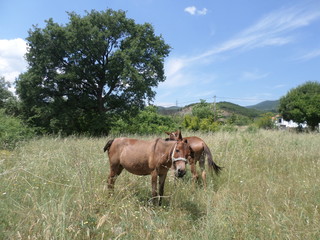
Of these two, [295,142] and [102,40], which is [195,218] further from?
[102,40]

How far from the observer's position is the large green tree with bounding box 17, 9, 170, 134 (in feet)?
56.1

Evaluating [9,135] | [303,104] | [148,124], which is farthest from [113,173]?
[303,104]

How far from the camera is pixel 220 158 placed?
6965mm

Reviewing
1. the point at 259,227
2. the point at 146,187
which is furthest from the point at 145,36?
the point at 259,227

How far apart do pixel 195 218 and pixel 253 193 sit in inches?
55.8

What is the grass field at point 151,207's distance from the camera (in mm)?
2631

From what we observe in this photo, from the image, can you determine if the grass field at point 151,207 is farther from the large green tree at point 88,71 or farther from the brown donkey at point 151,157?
the large green tree at point 88,71

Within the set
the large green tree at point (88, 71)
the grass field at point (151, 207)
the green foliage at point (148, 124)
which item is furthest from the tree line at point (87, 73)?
the grass field at point (151, 207)

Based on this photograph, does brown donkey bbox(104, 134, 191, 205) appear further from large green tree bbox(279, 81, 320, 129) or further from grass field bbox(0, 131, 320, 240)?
large green tree bbox(279, 81, 320, 129)

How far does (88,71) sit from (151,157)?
1665 cm

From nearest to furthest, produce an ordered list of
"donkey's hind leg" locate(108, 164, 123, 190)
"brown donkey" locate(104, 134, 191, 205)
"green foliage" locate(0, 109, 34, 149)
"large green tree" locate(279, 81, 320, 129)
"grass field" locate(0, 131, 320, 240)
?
1. "grass field" locate(0, 131, 320, 240)
2. "brown donkey" locate(104, 134, 191, 205)
3. "donkey's hind leg" locate(108, 164, 123, 190)
4. "green foliage" locate(0, 109, 34, 149)
5. "large green tree" locate(279, 81, 320, 129)

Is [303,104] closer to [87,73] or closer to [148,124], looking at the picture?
[148,124]

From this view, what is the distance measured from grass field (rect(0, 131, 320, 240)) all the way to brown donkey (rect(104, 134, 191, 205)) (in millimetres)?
367

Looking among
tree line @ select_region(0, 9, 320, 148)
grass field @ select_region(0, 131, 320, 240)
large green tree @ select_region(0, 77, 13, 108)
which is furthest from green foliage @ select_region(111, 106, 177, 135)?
grass field @ select_region(0, 131, 320, 240)
